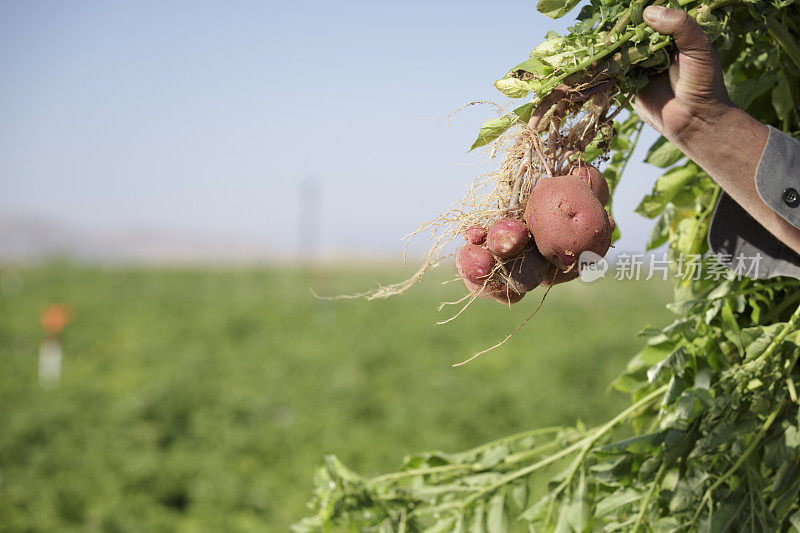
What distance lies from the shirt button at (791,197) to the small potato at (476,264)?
475 mm

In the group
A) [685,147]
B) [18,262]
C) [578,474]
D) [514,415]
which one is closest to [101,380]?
[514,415]

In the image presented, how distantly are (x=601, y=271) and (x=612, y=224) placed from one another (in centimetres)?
19

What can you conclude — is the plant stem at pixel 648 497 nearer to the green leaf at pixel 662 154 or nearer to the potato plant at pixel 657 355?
the potato plant at pixel 657 355

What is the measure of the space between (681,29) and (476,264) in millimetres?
437

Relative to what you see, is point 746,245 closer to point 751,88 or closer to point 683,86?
point 751,88

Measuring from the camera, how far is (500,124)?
1057mm

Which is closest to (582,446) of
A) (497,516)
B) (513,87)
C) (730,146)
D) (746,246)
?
(497,516)

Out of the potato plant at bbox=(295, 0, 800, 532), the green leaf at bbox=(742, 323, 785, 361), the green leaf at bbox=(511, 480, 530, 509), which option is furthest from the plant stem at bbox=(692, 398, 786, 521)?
the green leaf at bbox=(511, 480, 530, 509)

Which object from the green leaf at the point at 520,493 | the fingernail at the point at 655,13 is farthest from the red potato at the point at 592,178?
the green leaf at the point at 520,493

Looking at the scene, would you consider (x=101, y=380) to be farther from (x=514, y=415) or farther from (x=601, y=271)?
(x=601, y=271)

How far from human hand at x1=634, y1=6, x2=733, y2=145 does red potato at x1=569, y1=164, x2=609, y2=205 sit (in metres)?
0.12

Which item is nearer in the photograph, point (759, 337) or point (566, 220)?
point (566, 220)

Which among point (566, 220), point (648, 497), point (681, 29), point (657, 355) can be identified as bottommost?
point (648, 497)

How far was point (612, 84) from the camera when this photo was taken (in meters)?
1.04
